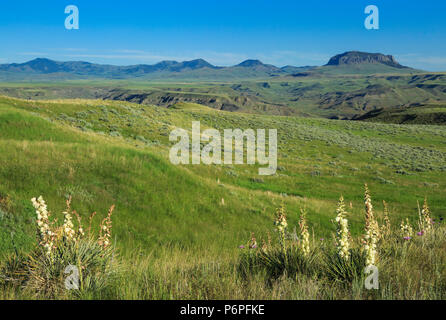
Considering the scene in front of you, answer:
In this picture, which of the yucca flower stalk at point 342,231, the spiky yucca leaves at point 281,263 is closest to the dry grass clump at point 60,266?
the spiky yucca leaves at point 281,263

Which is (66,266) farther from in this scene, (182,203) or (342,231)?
(182,203)

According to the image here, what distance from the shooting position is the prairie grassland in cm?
440

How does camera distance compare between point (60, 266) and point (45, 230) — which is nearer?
point (45, 230)

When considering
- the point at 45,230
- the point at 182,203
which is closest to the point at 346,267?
the point at 45,230

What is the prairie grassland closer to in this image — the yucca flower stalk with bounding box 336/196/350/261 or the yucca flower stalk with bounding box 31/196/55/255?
the yucca flower stalk with bounding box 336/196/350/261

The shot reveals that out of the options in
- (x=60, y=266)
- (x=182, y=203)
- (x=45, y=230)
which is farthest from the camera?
(x=182, y=203)

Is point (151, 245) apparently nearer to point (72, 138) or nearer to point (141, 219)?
point (141, 219)

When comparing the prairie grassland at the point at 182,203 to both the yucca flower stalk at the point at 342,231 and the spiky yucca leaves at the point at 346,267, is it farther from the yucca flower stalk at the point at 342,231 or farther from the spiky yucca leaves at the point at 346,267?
the yucca flower stalk at the point at 342,231

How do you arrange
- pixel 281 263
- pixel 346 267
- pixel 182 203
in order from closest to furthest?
1. pixel 346 267
2. pixel 281 263
3. pixel 182 203

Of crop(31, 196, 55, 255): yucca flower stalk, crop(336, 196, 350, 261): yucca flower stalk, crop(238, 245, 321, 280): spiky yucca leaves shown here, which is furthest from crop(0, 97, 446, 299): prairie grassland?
crop(31, 196, 55, 255): yucca flower stalk

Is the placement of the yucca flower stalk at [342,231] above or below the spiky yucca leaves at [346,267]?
above

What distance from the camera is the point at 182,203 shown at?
12.4 metres

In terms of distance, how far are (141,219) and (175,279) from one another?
6.09 m

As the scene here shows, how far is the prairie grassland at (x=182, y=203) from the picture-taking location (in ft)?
14.4
